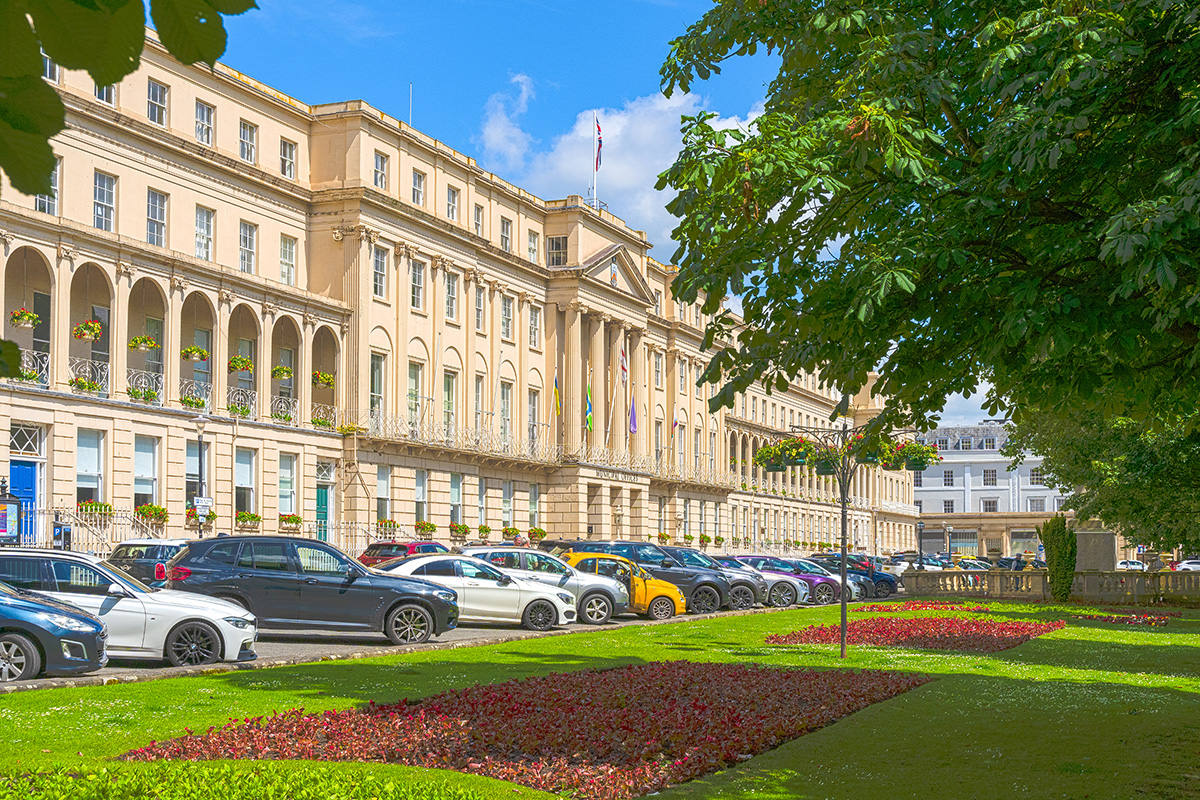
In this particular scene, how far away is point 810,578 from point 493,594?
16921mm

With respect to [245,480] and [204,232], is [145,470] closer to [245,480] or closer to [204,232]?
[245,480]

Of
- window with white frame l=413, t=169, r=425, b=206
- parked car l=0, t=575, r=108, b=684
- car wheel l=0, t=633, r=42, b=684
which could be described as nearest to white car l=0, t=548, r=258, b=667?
parked car l=0, t=575, r=108, b=684

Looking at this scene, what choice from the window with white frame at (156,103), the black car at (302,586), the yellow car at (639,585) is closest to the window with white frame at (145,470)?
the window with white frame at (156,103)

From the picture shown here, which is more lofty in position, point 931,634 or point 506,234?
Result: point 506,234

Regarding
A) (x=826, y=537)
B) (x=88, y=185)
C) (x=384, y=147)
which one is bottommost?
(x=826, y=537)

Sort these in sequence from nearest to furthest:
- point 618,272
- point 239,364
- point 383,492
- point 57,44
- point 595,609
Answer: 1. point 57,44
2. point 595,609
3. point 239,364
4. point 383,492
5. point 618,272

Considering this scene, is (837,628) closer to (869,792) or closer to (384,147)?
(869,792)

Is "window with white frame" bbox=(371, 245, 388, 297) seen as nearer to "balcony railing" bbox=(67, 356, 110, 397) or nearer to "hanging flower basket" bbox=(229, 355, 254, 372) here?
"hanging flower basket" bbox=(229, 355, 254, 372)

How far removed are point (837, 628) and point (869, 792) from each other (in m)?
17.0

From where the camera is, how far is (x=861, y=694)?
1533 cm

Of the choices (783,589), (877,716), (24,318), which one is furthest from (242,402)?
(877,716)

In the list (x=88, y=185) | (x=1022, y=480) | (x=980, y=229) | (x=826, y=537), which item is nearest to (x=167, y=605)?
(x=980, y=229)

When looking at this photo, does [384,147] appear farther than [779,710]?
Yes

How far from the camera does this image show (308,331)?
1826 inches
